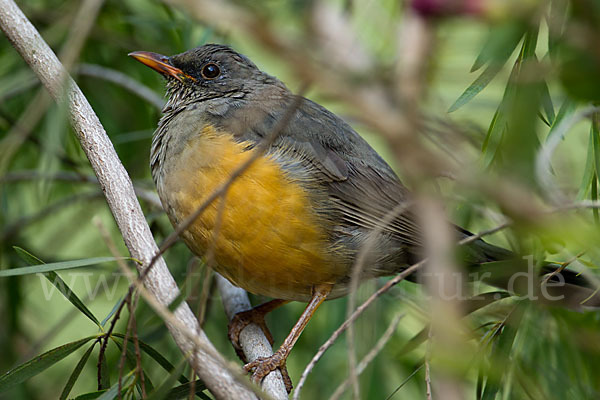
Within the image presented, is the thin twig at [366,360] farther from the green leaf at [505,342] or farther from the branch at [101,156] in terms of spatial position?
the branch at [101,156]

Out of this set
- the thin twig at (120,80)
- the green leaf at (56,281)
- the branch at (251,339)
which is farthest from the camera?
the thin twig at (120,80)

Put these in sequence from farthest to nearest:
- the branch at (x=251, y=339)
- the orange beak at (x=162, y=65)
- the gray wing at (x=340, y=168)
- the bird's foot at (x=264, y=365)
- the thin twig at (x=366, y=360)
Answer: the orange beak at (x=162, y=65)
the gray wing at (x=340, y=168)
the bird's foot at (x=264, y=365)
the branch at (x=251, y=339)
the thin twig at (x=366, y=360)

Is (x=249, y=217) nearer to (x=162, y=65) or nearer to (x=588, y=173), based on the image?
(x=162, y=65)

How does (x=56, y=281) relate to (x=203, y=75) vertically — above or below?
below

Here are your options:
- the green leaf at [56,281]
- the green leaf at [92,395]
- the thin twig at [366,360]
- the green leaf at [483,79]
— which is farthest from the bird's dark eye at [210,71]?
the thin twig at [366,360]

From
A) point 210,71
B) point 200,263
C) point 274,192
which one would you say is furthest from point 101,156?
point 210,71

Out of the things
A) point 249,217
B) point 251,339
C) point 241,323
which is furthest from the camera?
point 241,323

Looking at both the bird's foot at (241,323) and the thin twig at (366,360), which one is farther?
the bird's foot at (241,323)
